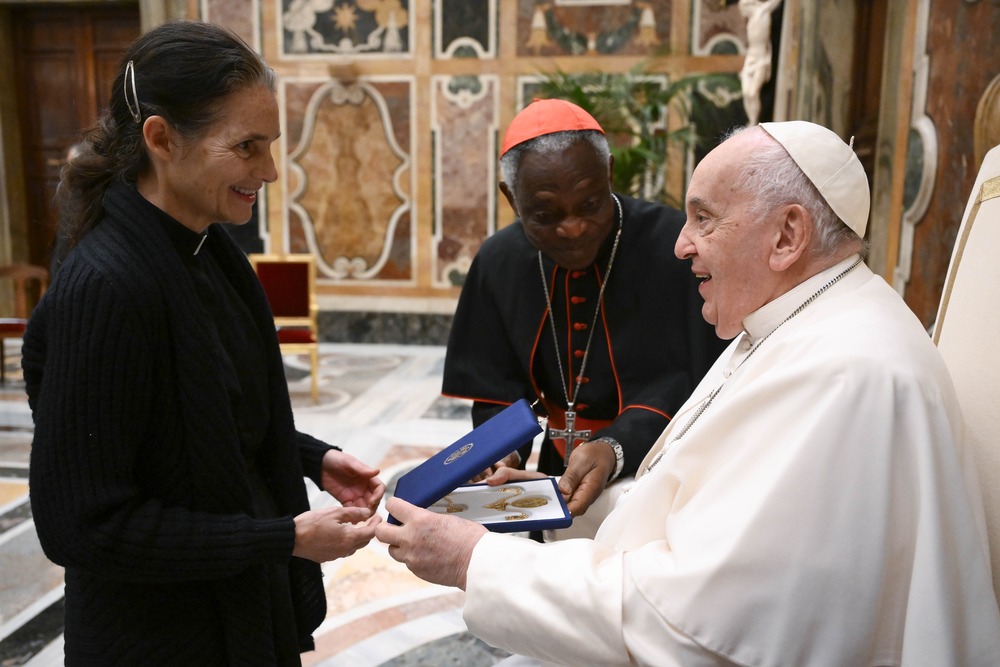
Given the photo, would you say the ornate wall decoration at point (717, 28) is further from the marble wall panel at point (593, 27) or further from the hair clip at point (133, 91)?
the hair clip at point (133, 91)

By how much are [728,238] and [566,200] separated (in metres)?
0.71

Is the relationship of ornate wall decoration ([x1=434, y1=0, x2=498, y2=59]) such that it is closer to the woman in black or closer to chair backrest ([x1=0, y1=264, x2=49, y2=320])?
chair backrest ([x1=0, y1=264, x2=49, y2=320])

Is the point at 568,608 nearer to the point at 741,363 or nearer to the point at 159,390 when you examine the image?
the point at 741,363

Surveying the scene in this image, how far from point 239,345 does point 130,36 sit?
9.21 metres

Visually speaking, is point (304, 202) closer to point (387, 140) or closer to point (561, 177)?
point (387, 140)

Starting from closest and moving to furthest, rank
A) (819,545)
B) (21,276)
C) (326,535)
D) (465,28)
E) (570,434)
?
(819,545) < (326,535) < (570,434) < (21,276) < (465,28)

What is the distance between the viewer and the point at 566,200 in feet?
7.13

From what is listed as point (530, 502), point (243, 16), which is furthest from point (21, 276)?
point (530, 502)

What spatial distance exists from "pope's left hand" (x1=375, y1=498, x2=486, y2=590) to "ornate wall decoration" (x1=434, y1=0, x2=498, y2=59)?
299 inches

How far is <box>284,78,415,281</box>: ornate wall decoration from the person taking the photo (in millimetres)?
8711

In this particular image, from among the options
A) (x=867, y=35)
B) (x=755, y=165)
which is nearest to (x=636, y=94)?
(x=867, y=35)

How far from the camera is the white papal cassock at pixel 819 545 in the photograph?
1235 millimetres

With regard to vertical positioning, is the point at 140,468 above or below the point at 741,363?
below

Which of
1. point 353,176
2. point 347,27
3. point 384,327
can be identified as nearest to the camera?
point 347,27
